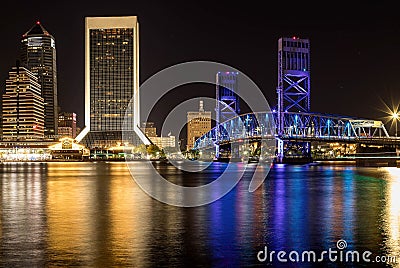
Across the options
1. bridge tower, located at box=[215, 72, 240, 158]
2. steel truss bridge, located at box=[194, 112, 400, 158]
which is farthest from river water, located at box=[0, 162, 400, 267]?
bridge tower, located at box=[215, 72, 240, 158]

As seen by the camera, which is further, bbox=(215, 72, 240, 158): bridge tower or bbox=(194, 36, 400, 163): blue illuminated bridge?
bbox=(215, 72, 240, 158): bridge tower

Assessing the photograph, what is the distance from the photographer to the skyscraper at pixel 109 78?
592 ft

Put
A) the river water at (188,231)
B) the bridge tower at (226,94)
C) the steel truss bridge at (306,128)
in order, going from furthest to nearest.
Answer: the bridge tower at (226,94) < the steel truss bridge at (306,128) < the river water at (188,231)

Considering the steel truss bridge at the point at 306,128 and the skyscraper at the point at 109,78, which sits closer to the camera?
the steel truss bridge at the point at 306,128

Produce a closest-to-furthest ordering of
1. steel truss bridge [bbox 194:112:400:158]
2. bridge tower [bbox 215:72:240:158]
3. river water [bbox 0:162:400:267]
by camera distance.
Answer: river water [bbox 0:162:400:267], steel truss bridge [bbox 194:112:400:158], bridge tower [bbox 215:72:240:158]

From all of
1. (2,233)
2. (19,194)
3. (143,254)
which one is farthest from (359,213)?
(19,194)

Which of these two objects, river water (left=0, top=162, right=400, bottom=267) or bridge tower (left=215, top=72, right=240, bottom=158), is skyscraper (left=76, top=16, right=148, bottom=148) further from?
river water (left=0, top=162, right=400, bottom=267)

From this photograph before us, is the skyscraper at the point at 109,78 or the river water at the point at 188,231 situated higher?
the skyscraper at the point at 109,78

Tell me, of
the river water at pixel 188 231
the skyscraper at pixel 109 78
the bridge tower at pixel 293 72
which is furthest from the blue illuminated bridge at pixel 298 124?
the river water at pixel 188 231

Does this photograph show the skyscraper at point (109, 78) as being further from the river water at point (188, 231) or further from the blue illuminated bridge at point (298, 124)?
the river water at point (188, 231)

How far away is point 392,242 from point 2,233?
9.65m

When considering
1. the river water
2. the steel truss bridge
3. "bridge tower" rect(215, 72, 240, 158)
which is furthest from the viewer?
"bridge tower" rect(215, 72, 240, 158)

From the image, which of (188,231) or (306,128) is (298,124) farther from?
(188,231)

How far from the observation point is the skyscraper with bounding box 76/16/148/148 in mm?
180500
